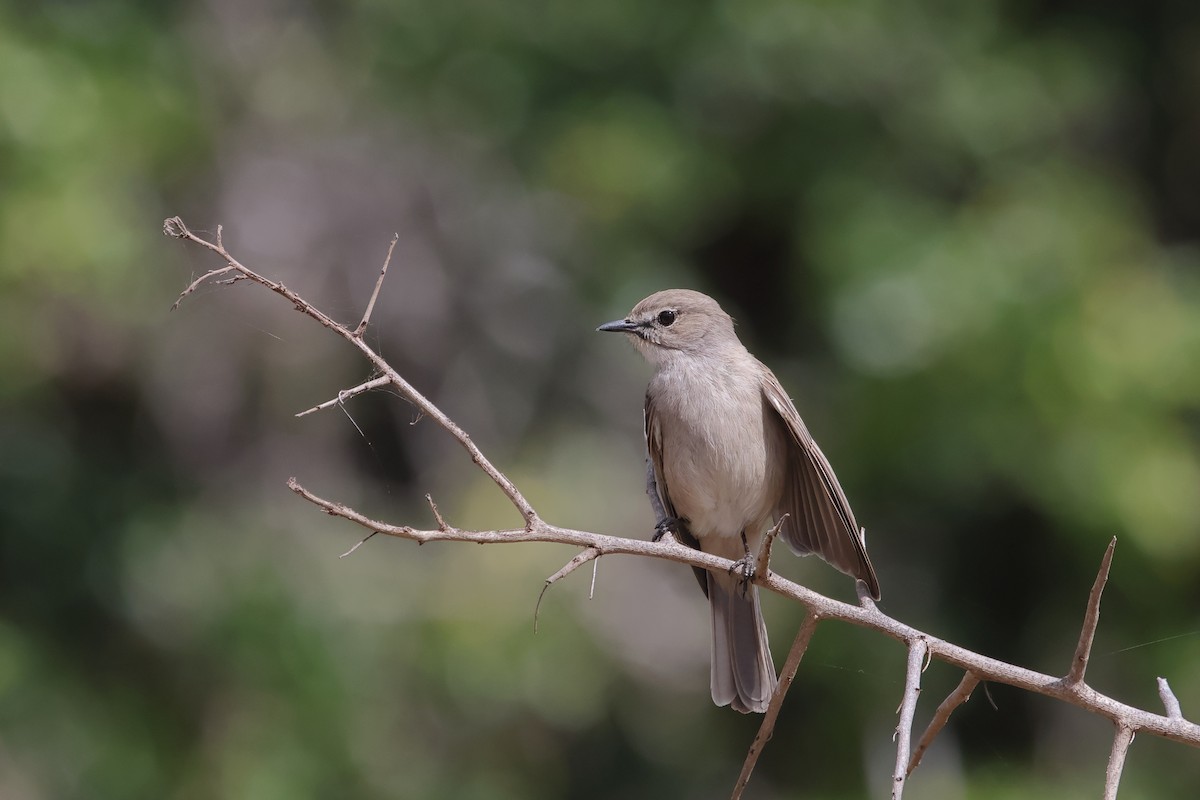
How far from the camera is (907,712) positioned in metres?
1.89

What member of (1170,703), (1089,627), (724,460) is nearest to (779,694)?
(1089,627)

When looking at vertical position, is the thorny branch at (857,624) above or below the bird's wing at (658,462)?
below

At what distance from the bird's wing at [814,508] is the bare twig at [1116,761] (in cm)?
92

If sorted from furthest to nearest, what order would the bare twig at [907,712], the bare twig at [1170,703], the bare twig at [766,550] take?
the bare twig at [766,550]
the bare twig at [1170,703]
the bare twig at [907,712]

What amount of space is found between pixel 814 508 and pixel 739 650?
600 mm

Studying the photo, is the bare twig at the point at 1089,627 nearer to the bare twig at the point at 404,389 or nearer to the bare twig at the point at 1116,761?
the bare twig at the point at 1116,761

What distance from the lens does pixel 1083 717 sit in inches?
249

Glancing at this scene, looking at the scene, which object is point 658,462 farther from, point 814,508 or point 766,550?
point 766,550

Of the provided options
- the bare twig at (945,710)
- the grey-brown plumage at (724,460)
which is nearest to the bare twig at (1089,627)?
the bare twig at (945,710)

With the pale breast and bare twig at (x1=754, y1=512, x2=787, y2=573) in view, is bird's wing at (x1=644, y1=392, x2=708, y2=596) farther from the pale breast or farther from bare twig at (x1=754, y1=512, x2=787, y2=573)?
bare twig at (x1=754, y1=512, x2=787, y2=573)

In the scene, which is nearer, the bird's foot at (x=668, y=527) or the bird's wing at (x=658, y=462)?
the bird's foot at (x=668, y=527)

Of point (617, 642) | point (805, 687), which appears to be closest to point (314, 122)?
point (617, 642)

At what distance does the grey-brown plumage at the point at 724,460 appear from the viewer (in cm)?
386

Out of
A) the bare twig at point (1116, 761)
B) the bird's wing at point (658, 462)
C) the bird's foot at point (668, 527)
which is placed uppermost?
the bird's wing at point (658, 462)
